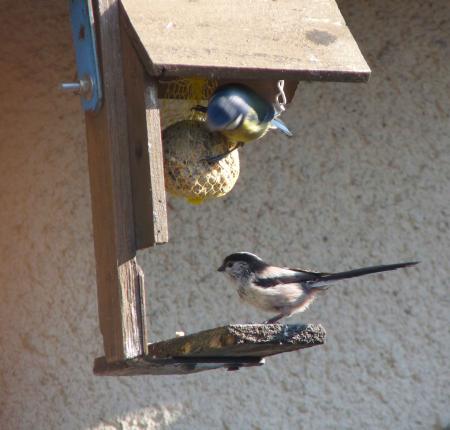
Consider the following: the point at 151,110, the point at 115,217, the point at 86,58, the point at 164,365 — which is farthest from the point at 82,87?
the point at 164,365

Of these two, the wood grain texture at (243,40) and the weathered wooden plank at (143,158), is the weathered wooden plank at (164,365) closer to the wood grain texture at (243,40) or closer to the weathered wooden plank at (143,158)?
the weathered wooden plank at (143,158)

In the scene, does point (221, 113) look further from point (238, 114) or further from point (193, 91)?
point (193, 91)

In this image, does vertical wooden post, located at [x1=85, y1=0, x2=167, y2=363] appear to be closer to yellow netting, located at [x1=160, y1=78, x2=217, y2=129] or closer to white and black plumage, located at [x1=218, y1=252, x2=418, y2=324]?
yellow netting, located at [x1=160, y1=78, x2=217, y2=129]

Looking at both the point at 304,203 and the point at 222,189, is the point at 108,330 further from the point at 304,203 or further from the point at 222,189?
the point at 304,203

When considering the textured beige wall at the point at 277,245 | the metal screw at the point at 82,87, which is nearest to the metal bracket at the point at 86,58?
the metal screw at the point at 82,87

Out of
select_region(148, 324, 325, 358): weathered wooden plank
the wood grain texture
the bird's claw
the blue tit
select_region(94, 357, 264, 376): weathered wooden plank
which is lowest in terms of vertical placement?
select_region(94, 357, 264, 376): weathered wooden plank

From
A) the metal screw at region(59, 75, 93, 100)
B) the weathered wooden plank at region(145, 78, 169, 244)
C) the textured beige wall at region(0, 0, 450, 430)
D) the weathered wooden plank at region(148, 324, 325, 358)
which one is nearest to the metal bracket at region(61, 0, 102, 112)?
the metal screw at region(59, 75, 93, 100)

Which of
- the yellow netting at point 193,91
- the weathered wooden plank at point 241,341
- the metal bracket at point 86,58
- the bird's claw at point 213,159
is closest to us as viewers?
the weathered wooden plank at point 241,341

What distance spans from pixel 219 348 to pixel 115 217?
41 centimetres

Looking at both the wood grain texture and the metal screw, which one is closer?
the wood grain texture

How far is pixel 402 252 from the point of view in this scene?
418cm

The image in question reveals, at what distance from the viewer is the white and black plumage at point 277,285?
10.8ft

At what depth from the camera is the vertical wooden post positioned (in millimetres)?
2818

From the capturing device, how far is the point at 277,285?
3.29 metres
